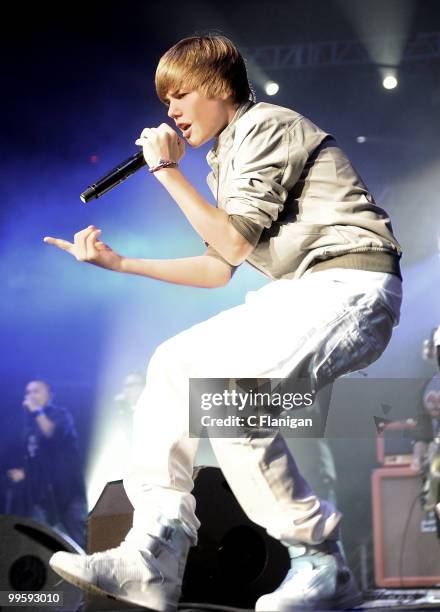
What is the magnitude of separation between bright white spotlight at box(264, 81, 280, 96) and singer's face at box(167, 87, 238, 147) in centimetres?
340

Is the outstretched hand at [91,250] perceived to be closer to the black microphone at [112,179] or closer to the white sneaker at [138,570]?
the black microphone at [112,179]

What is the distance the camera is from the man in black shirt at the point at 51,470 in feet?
17.0

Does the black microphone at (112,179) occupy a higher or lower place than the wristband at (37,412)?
higher

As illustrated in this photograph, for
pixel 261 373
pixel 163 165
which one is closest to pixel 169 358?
pixel 261 373

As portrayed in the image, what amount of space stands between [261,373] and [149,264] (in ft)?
1.66

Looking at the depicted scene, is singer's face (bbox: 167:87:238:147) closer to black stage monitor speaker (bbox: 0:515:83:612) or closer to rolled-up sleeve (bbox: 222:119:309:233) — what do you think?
rolled-up sleeve (bbox: 222:119:309:233)

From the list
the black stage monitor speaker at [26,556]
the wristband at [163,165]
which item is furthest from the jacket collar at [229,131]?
the black stage monitor speaker at [26,556]

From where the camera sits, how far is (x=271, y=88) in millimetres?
5328

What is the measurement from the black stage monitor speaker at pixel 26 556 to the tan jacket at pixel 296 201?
887 mm

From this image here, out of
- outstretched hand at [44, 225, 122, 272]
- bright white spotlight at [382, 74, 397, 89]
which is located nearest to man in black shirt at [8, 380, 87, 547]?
bright white spotlight at [382, 74, 397, 89]

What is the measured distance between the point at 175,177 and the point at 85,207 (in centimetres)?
394

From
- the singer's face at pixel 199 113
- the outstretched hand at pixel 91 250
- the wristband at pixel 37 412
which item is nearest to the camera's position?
the outstretched hand at pixel 91 250

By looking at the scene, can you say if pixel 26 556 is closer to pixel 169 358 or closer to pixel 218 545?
pixel 218 545

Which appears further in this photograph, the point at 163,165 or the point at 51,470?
the point at 51,470
